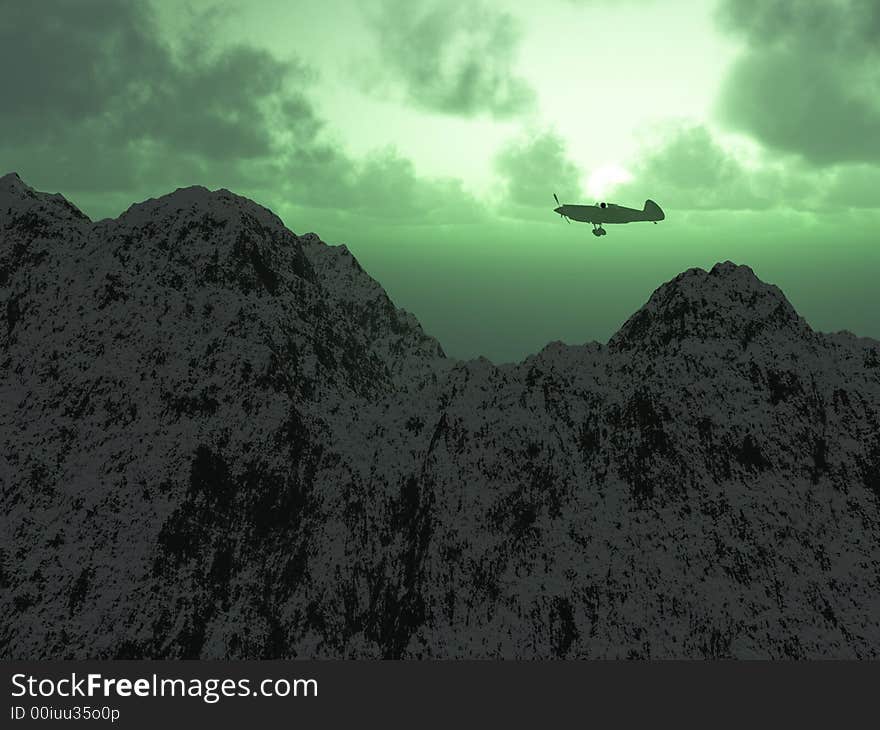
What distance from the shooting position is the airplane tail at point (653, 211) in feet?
288

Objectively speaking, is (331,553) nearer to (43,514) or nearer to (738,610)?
(43,514)

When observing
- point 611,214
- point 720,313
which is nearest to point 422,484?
point 720,313

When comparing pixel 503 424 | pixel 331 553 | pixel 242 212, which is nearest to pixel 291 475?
pixel 331 553

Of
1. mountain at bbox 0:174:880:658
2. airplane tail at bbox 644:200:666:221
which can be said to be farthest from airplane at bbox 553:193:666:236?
mountain at bbox 0:174:880:658

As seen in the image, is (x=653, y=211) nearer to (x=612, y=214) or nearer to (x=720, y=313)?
(x=612, y=214)

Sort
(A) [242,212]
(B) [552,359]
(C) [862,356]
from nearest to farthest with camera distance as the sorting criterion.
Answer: (C) [862,356] → (B) [552,359] → (A) [242,212]

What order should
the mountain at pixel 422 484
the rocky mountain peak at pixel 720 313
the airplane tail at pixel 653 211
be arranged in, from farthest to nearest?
the airplane tail at pixel 653 211 → the rocky mountain peak at pixel 720 313 → the mountain at pixel 422 484

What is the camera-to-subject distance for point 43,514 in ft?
173

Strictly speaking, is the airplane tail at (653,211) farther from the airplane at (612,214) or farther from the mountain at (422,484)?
the mountain at (422,484)

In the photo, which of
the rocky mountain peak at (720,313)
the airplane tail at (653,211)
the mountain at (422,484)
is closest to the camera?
the mountain at (422,484)

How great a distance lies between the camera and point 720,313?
188 ft

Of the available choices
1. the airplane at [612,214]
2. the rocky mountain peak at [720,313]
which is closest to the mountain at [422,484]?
the rocky mountain peak at [720,313]

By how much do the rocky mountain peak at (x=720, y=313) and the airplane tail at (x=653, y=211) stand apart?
1189 inches

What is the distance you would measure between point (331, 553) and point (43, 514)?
2549cm
